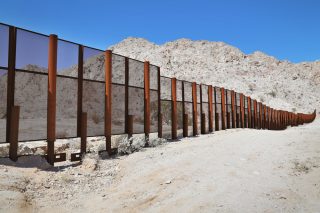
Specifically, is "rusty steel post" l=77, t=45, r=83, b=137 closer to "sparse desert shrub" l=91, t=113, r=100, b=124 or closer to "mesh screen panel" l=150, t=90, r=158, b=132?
"sparse desert shrub" l=91, t=113, r=100, b=124

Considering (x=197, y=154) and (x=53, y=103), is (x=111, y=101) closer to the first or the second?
(x=53, y=103)

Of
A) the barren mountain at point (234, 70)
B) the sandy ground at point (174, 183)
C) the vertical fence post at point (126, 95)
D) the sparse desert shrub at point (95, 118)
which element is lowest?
the sandy ground at point (174, 183)

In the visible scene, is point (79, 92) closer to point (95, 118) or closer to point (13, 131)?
point (95, 118)

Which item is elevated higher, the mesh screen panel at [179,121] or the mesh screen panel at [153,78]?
the mesh screen panel at [153,78]

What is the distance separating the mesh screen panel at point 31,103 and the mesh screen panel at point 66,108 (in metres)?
0.40

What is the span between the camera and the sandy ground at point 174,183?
489 cm

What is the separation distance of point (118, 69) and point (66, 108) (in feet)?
8.50

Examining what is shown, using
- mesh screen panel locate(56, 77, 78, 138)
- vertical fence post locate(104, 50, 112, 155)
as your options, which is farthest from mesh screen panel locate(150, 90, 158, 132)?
mesh screen panel locate(56, 77, 78, 138)

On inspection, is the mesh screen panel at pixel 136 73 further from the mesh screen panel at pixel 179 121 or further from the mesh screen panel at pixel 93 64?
the mesh screen panel at pixel 179 121

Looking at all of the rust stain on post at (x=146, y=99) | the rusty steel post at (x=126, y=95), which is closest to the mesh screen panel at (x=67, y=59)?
the rusty steel post at (x=126, y=95)

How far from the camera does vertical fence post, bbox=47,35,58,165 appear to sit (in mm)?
7449

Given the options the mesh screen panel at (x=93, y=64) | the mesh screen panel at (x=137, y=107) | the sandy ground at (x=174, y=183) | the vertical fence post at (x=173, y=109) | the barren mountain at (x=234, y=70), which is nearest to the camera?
the sandy ground at (x=174, y=183)

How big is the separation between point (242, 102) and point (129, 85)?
15.8m

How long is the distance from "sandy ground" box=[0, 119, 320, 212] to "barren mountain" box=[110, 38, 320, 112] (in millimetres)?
48241
